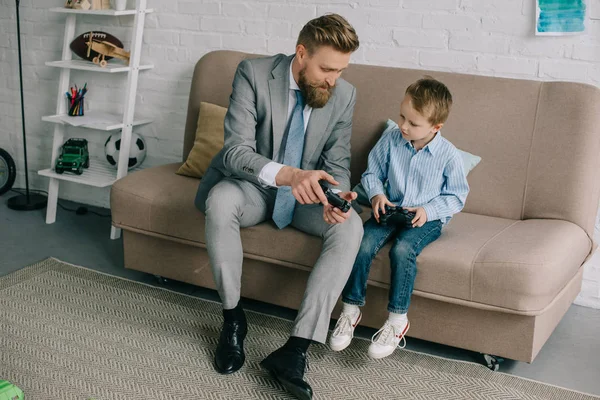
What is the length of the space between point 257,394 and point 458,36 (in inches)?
62.3

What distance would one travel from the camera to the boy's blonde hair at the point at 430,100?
2184 mm

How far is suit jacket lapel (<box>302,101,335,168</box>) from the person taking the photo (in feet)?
7.84

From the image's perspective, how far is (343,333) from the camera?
218 centimetres

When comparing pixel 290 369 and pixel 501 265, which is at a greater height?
pixel 501 265

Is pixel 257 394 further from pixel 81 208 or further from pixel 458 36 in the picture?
pixel 81 208

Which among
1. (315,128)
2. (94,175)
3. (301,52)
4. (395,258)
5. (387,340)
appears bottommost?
(387,340)

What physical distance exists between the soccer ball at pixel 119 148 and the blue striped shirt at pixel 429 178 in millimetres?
1486

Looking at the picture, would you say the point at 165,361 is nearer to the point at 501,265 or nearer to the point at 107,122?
the point at 501,265

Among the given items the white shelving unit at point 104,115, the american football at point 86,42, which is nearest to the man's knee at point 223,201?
the white shelving unit at point 104,115

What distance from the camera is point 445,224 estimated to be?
2.36m

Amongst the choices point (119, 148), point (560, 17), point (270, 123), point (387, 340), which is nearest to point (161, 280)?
point (270, 123)

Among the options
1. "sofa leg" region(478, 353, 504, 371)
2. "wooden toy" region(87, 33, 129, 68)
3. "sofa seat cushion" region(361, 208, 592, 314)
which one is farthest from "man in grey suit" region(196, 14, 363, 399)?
"wooden toy" region(87, 33, 129, 68)

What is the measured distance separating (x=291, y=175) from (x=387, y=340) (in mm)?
575

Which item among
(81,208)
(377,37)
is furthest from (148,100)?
(377,37)
